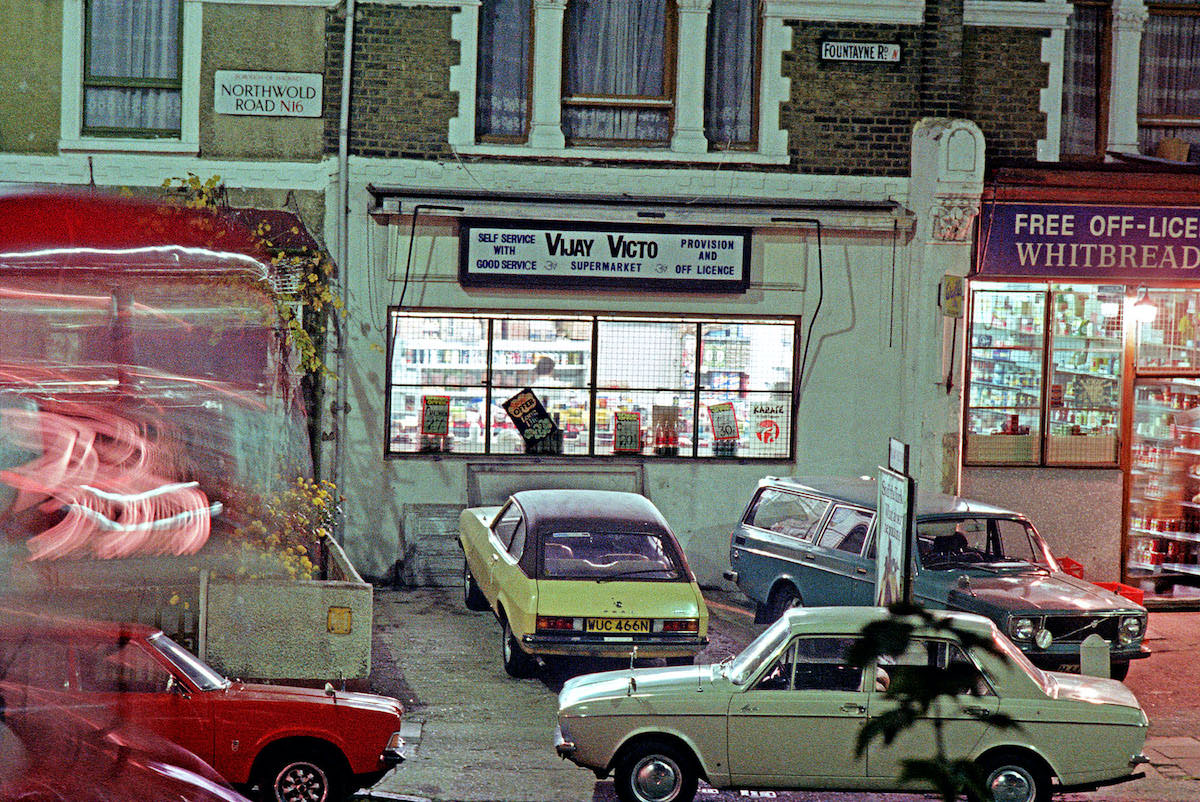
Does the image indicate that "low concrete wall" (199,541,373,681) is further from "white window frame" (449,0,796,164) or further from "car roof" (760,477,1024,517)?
"white window frame" (449,0,796,164)

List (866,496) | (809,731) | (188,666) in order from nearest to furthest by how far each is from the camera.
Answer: (188,666) → (809,731) → (866,496)

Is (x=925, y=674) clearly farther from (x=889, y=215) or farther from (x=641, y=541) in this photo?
(x=889, y=215)

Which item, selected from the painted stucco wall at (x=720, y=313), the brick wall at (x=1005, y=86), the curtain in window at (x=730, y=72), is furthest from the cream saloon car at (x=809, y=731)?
the brick wall at (x=1005, y=86)

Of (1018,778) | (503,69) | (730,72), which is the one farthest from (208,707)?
(730,72)

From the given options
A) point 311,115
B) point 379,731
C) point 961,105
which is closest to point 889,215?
point 961,105

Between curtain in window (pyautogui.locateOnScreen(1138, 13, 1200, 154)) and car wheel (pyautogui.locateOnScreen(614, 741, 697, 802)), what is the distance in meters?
10.7

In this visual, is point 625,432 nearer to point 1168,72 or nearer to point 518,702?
point 518,702

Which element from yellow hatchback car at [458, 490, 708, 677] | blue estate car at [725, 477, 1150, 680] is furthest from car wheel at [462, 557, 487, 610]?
blue estate car at [725, 477, 1150, 680]

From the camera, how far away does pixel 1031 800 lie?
7824 millimetres

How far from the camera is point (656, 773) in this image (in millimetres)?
7938

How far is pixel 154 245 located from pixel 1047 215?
33.2 ft

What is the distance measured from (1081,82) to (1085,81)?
5cm

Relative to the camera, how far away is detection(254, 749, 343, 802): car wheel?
7.52m

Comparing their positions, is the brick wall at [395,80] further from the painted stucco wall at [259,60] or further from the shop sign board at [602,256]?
the shop sign board at [602,256]
